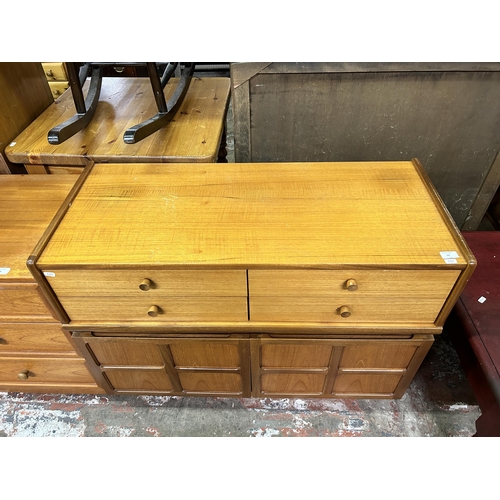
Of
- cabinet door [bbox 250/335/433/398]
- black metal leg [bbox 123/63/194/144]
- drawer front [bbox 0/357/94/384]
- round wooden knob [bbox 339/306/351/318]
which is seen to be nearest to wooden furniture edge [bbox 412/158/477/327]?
cabinet door [bbox 250/335/433/398]

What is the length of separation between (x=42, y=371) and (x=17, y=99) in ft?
3.40

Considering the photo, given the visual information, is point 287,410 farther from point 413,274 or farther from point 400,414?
point 413,274

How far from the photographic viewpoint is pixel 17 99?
136cm

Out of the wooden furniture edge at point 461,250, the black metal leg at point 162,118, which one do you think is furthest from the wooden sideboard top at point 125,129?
the wooden furniture edge at point 461,250

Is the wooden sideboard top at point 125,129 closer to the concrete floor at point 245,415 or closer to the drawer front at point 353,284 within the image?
the drawer front at point 353,284

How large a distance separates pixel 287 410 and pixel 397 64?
1331 mm

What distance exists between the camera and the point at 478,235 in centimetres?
141

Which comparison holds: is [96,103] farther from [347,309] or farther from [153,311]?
[347,309]

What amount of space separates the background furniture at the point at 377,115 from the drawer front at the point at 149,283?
68 cm

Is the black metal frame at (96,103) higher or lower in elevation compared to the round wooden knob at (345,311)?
higher

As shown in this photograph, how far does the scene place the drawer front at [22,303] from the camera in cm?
102

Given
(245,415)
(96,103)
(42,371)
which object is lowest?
(245,415)

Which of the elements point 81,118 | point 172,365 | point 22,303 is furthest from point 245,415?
point 81,118

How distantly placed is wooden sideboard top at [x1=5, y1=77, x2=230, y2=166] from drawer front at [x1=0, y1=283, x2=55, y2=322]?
48 centimetres
